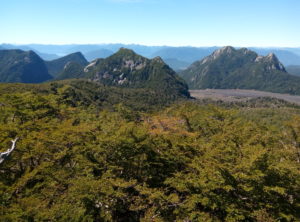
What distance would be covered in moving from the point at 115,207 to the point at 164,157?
390 inches

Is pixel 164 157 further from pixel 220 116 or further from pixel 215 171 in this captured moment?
pixel 220 116

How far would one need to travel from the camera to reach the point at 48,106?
5619cm

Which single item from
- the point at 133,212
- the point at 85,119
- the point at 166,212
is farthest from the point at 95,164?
the point at 85,119

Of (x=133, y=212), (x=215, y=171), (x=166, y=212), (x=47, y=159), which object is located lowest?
(x=133, y=212)

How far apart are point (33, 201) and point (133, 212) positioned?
12903 millimetres

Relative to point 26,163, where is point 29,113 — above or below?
above

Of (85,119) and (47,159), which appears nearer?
(47,159)

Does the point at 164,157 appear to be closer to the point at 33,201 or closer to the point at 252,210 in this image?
the point at 252,210

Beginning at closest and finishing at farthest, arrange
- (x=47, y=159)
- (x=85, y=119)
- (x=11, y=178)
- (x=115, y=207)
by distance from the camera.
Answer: (x=115, y=207) → (x=11, y=178) → (x=47, y=159) → (x=85, y=119)

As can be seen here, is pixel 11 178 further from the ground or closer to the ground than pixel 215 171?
closer to the ground

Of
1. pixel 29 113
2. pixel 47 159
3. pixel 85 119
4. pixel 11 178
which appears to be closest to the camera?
pixel 11 178

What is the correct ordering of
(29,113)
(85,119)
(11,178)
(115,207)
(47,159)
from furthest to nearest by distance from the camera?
(85,119), (29,113), (47,159), (11,178), (115,207)

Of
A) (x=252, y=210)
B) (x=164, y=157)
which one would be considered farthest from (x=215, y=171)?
(x=164, y=157)

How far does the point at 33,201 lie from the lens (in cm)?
2269
